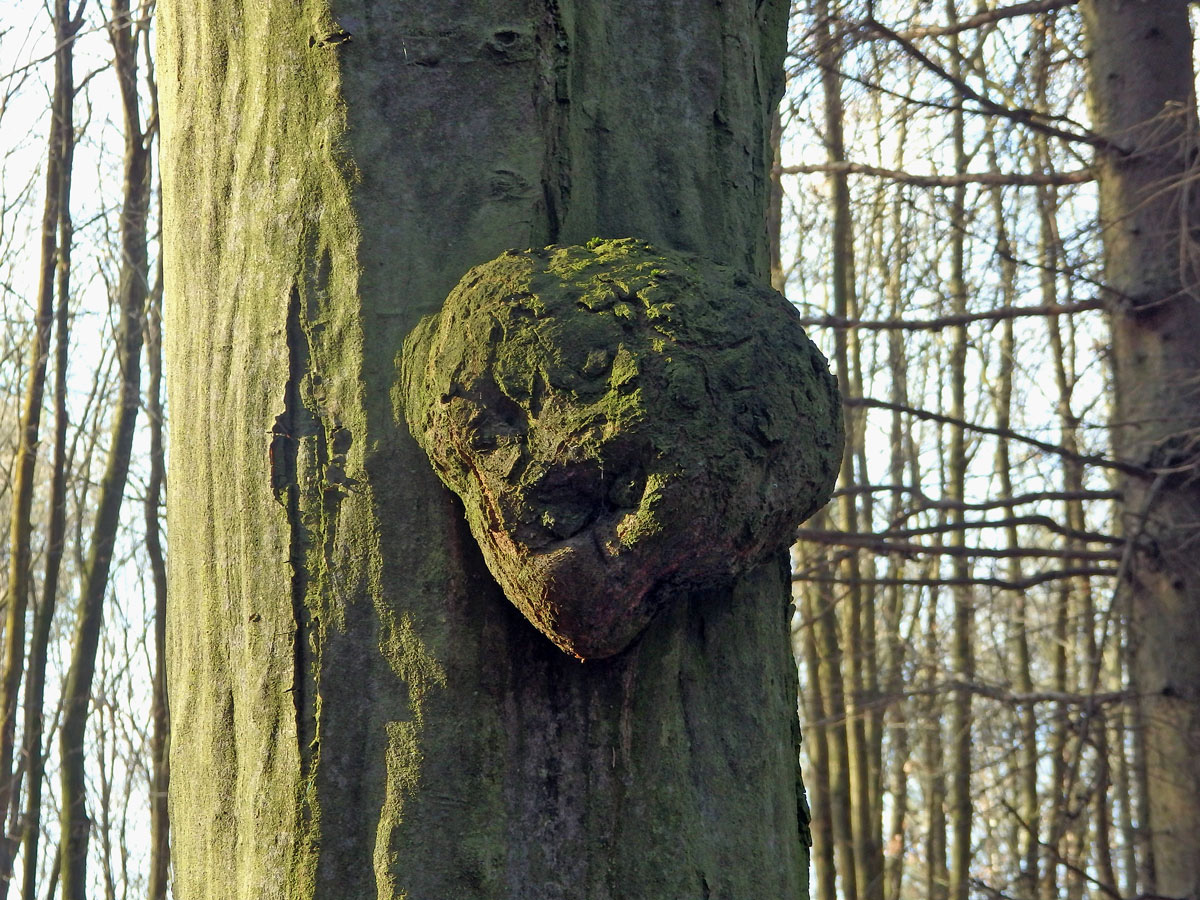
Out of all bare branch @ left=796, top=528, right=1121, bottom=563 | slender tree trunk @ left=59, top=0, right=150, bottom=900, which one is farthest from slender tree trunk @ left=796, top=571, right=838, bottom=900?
slender tree trunk @ left=59, top=0, right=150, bottom=900

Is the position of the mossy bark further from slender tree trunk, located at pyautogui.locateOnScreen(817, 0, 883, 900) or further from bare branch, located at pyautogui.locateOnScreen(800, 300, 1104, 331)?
slender tree trunk, located at pyautogui.locateOnScreen(817, 0, 883, 900)

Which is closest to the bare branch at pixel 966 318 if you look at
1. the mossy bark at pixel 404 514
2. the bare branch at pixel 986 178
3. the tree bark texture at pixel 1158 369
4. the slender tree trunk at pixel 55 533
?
the tree bark texture at pixel 1158 369

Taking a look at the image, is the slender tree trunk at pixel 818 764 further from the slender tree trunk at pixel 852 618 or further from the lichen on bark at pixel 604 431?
the lichen on bark at pixel 604 431

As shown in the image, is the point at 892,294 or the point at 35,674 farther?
the point at 892,294

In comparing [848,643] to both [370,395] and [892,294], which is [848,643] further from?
[370,395]

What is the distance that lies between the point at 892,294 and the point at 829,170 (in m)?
4.63

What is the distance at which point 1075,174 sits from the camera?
487 centimetres

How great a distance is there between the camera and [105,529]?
19.1 ft

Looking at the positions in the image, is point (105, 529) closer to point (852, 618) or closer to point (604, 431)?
point (604, 431)

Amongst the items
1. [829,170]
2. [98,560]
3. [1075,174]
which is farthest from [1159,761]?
[98,560]

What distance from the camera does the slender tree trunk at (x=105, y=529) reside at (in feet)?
19.0

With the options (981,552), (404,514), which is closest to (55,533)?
(981,552)

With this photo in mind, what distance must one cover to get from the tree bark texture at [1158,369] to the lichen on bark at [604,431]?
12.1ft

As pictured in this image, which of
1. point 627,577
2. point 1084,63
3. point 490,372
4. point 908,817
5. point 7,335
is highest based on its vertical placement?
point 1084,63
